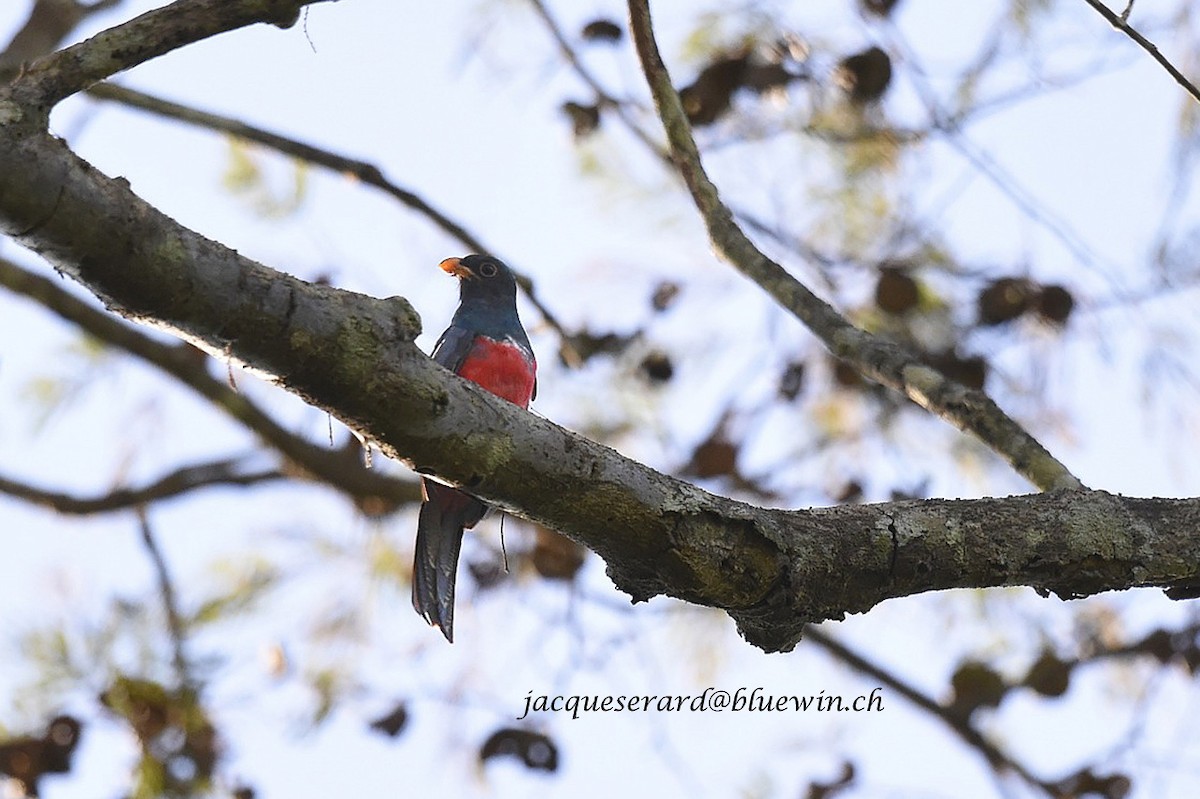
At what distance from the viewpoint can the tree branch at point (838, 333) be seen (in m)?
3.10

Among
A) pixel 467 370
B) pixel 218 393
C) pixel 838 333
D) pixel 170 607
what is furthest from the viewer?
pixel 170 607

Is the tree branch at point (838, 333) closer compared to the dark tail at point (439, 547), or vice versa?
the tree branch at point (838, 333)

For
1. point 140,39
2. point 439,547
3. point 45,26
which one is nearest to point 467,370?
point 439,547

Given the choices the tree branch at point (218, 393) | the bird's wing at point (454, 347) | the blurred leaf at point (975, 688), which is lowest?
the tree branch at point (218, 393)

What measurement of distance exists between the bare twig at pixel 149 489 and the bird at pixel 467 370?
0.75m

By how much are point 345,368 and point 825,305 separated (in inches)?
73.4

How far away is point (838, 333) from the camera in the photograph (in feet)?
11.3

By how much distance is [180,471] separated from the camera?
4328mm

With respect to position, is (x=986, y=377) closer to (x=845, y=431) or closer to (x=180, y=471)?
(x=845, y=431)

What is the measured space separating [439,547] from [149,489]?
114 centimetres

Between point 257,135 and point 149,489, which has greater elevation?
point 257,135

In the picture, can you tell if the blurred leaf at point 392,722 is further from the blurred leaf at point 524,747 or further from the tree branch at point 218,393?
the tree branch at point 218,393

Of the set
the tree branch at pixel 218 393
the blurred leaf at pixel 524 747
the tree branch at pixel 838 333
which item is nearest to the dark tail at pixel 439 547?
the tree branch at pixel 218 393

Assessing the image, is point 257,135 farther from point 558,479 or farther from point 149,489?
point 558,479
